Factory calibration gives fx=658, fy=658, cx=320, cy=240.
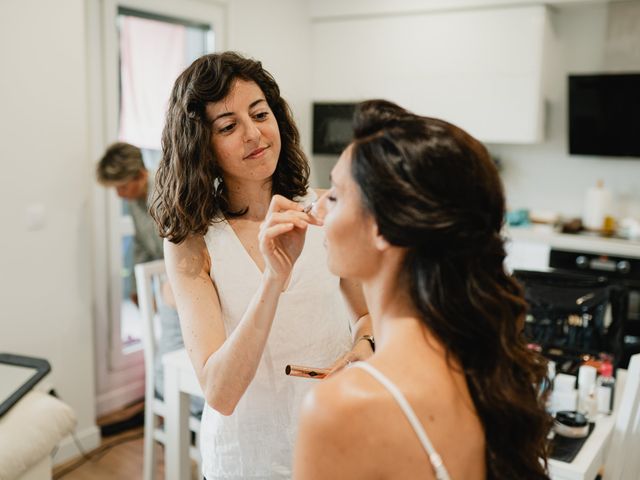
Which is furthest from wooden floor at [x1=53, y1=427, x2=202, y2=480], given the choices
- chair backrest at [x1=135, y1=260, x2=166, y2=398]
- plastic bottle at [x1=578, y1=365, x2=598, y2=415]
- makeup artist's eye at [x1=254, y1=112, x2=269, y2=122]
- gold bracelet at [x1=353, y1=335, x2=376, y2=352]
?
makeup artist's eye at [x1=254, y1=112, x2=269, y2=122]

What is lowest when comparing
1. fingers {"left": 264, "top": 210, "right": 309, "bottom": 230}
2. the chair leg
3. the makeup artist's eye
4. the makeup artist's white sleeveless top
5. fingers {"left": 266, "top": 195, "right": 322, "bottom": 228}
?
the chair leg

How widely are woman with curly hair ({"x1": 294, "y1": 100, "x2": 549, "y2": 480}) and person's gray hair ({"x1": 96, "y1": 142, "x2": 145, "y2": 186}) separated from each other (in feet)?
7.59

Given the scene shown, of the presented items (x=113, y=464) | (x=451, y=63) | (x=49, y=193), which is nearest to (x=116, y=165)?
(x=49, y=193)

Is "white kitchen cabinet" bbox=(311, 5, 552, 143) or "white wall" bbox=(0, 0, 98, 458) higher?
"white kitchen cabinet" bbox=(311, 5, 552, 143)

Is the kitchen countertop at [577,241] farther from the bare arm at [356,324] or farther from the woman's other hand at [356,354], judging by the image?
the woman's other hand at [356,354]

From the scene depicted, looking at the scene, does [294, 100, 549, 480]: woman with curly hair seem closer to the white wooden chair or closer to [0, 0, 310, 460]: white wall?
the white wooden chair

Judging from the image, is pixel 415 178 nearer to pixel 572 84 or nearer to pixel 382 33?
pixel 572 84

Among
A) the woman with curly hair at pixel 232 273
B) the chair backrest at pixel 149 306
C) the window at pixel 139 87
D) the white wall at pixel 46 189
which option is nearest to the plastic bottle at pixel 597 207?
the window at pixel 139 87

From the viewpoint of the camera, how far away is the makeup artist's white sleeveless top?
1327mm

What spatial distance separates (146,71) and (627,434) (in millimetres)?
2948

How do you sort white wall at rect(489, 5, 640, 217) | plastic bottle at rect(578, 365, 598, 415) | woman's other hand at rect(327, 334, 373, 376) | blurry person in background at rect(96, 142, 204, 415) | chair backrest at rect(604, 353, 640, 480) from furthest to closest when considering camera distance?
white wall at rect(489, 5, 640, 217), blurry person in background at rect(96, 142, 204, 415), plastic bottle at rect(578, 365, 598, 415), chair backrest at rect(604, 353, 640, 480), woman's other hand at rect(327, 334, 373, 376)

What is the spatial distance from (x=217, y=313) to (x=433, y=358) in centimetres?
57

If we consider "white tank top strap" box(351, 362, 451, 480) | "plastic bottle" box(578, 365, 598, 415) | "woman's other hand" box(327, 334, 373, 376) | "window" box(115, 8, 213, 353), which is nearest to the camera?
"white tank top strap" box(351, 362, 451, 480)

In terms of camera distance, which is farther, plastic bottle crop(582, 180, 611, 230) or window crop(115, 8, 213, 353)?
plastic bottle crop(582, 180, 611, 230)
